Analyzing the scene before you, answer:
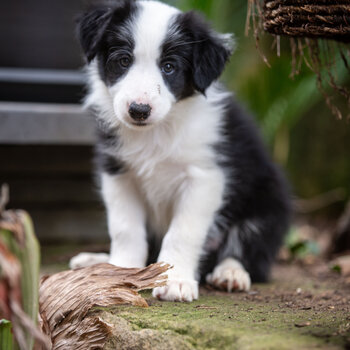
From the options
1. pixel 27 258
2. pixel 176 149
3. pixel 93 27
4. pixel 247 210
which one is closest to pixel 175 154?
pixel 176 149

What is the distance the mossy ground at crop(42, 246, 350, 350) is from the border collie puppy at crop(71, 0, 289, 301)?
21 cm

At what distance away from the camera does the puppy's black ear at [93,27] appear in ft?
8.79

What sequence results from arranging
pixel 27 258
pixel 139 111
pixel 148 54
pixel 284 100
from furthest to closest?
pixel 284 100 → pixel 148 54 → pixel 139 111 → pixel 27 258

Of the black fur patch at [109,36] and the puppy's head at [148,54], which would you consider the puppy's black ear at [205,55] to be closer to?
the puppy's head at [148,54]

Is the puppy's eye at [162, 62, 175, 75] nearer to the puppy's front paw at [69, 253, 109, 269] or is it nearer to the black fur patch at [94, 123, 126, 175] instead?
the black fur patch at [94, 123, 126, 175]

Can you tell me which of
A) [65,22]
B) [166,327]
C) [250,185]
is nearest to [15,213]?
[166,327]

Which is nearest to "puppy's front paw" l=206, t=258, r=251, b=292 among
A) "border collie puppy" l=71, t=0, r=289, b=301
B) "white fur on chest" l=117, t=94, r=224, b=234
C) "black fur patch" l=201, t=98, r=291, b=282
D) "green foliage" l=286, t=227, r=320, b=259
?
"border collie puppy" l=71, t=0, r=289, b=301

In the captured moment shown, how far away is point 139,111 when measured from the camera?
2365mm

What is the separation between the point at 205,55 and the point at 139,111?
1.79ft

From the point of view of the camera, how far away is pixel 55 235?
4.33m

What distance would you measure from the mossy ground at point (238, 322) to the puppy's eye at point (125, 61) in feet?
3.51

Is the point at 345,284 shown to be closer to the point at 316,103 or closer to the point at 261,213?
the point at 261,213

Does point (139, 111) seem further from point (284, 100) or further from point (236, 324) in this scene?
point (284, 100)

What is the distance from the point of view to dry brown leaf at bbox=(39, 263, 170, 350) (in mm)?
2051
